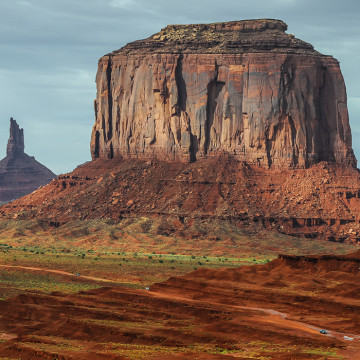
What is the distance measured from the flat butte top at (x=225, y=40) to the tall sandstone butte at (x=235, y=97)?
15 centimetres

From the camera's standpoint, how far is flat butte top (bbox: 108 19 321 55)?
448 feet

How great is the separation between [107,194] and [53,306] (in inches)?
2973

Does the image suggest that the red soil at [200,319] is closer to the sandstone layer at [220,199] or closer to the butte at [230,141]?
the sandstone layer at [220,199]

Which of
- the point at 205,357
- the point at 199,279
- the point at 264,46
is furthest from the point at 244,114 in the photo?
the point at 205,357

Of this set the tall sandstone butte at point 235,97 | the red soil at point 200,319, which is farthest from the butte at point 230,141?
the red soil at point 200,319

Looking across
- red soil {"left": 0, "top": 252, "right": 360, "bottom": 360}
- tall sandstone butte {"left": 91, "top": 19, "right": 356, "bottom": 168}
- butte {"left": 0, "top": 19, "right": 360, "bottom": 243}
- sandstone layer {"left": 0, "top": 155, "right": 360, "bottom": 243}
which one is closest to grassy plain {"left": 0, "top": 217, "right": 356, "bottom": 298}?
sandstone layer {"left": 0, "top": 155, "right": 360, "bottom": 243}

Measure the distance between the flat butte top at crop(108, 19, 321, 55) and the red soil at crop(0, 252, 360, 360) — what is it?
189 ft

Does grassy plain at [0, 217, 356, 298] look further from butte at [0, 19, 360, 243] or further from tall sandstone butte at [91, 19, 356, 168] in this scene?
tall sandstone butte at [91, 19, 356, 168]

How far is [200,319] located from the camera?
61.3 metres

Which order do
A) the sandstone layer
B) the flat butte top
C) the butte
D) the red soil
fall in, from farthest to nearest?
the flat butte top → the butte → the sandstone layer → the red soil

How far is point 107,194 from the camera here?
449 ft

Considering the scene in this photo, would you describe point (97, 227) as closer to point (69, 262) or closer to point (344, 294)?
point (69, 262)

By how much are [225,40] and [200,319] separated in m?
83.7

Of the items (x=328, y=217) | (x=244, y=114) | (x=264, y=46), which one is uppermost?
(x=264, y=46)
